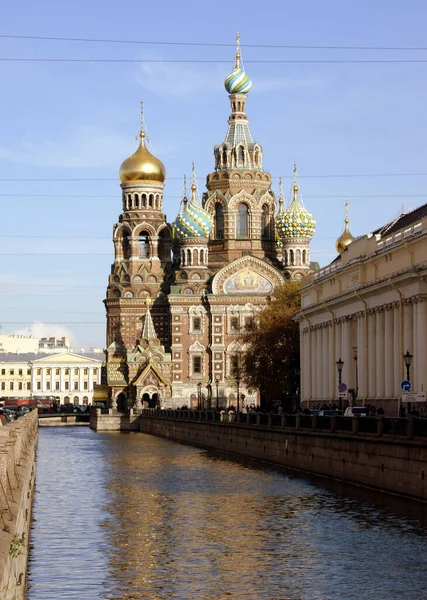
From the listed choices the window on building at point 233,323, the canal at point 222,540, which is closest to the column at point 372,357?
the canal at point 222,540

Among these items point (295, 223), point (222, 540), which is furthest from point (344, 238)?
point (222, 540)

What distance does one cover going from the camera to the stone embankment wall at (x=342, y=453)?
29531mm

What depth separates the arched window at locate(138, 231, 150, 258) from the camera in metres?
108

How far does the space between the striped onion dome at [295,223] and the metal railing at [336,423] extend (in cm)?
4365

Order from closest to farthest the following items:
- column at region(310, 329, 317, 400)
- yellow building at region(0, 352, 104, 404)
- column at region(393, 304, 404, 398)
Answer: column at region(393, 304, 404, 398), column at region(310, 329, 317, 400), yellow building at region(0, 352, 104, 404)

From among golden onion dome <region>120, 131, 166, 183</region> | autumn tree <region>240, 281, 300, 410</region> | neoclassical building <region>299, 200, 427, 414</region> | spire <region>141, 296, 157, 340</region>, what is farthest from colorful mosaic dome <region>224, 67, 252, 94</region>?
neoclassical building <region>299, 200, 427, 414</region>

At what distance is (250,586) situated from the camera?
813 inches

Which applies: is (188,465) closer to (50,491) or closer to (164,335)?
(50,491)

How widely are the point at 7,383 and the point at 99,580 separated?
149065mm

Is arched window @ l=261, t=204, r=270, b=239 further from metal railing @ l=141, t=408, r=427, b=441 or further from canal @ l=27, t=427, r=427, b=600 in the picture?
canal @ l=27, t=427, r=427, b=600

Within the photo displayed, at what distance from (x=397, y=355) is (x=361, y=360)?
5.49 meters

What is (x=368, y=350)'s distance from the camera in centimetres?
5244

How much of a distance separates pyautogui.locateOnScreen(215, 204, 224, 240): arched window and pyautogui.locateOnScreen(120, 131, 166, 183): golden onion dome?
4951 millimetres

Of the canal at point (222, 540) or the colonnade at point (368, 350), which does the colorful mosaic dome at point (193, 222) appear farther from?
the canal at point (222, 540)
